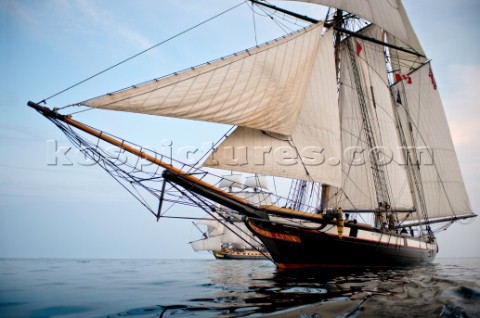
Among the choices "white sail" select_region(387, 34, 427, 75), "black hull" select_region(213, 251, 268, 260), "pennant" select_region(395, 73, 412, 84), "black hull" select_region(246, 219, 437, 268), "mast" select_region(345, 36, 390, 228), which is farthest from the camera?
"black hull" select_region(213, 251, 268, 260)

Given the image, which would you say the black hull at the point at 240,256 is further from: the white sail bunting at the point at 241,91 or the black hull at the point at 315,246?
the white sail bunting at the point at 241,91

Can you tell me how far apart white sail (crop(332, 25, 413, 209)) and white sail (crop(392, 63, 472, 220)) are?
4.53 meters

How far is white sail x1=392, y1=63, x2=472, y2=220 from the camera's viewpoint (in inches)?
1096

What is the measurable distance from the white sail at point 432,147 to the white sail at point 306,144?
15194 mm

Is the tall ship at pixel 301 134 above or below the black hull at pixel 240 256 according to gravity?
above

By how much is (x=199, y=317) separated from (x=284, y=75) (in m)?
11.5

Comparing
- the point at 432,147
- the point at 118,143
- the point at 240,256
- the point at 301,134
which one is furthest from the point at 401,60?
the point at 240,256

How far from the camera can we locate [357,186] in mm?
21500

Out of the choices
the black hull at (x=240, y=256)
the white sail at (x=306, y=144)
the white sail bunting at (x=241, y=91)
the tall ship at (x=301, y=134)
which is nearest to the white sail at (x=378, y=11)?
the tall ship at (x=301, y=134)

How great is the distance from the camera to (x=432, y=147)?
1109 inches

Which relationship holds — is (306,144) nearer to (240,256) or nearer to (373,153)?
(373,153)

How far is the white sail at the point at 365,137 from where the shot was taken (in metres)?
21.5

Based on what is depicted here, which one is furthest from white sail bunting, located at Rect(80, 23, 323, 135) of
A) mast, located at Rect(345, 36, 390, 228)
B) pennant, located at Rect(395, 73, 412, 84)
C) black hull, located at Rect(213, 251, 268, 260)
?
black hull, located at Rect(213, 251, 268, 260)

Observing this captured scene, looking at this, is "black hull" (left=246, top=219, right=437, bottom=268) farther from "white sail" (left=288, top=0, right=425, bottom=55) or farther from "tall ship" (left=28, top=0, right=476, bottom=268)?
"white sail" (left=288, top=0, right=425, bottom=55)
